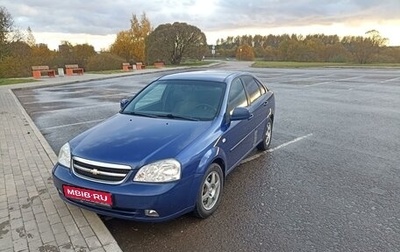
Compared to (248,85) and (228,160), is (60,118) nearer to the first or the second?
(248,85)

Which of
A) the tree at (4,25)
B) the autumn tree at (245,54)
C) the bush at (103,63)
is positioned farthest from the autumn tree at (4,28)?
the autumn tree at (245,54)

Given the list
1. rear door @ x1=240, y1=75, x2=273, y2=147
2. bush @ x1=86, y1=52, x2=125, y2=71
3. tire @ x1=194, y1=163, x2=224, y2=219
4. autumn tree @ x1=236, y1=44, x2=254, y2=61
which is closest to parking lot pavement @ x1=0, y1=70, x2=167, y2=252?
tire @ x1=194, y1=163, x2=224, y2=219

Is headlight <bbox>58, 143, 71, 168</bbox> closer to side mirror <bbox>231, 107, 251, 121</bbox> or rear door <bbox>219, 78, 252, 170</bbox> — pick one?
rear door <bbox>219, 78, 252, 170</bbox>

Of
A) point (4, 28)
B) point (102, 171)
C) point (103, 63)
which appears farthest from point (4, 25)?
point (102, 171)

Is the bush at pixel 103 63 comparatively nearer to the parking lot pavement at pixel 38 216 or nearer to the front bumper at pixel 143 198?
the parking lot pavement at pixel 38 216

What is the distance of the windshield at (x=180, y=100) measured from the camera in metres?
3.88

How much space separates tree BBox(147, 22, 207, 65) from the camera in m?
42.9

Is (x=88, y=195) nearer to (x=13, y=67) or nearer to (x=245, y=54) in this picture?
(x=13, y=67)

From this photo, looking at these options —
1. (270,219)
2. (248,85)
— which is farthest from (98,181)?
(248,85)

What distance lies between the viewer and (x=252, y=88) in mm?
5066

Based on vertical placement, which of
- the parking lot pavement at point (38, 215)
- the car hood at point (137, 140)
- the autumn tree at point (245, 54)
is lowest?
the parking lot pavement at point (38, 215)

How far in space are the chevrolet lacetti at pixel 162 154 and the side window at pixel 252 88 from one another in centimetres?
47

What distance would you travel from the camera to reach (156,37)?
44.1m

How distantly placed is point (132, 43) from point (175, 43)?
8.22 meters
